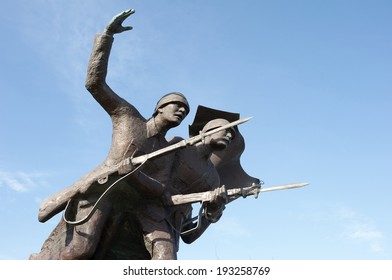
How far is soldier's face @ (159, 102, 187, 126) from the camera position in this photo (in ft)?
24.6

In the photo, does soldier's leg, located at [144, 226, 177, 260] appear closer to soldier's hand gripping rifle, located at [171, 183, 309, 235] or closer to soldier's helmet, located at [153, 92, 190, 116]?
soldier's hand gripping rifle, located at [171, 183, 309, 235]

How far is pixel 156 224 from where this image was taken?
735 centimetres

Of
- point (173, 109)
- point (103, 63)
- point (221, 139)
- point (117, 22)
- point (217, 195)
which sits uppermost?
point (117, 22)

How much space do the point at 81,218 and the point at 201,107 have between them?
2.18m

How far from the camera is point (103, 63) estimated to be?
284 inches

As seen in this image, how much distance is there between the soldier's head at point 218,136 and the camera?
7.84 metres

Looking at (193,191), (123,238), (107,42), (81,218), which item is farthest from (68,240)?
(107,42)

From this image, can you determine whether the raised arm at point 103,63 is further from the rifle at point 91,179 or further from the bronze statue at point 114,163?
the rifle at point 91,179

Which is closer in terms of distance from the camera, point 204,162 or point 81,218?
point 81,218

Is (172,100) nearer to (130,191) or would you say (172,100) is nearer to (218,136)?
(218,136)

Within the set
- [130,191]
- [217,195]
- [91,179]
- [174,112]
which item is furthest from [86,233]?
[174,112]

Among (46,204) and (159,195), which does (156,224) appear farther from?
(46,204)

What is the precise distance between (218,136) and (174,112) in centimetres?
69
